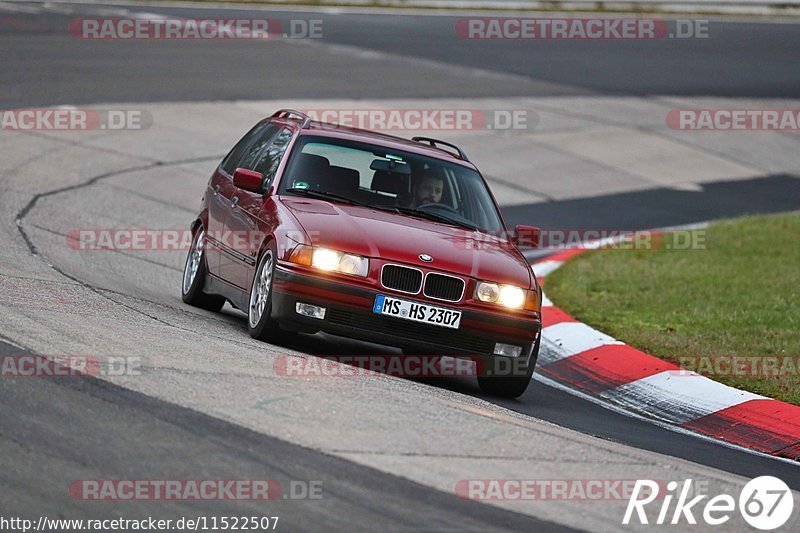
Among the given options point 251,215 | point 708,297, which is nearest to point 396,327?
point 251,215

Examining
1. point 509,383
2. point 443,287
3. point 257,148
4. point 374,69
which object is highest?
point 257,148

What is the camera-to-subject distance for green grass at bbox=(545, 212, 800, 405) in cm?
1087

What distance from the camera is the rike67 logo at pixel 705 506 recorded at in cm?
617

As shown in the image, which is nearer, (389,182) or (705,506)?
(705,506)

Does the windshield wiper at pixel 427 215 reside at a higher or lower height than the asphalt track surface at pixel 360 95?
higher

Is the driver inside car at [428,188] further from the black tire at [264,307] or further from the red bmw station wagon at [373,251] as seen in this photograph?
the black tire at [264,307]

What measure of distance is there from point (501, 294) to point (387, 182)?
1475mm

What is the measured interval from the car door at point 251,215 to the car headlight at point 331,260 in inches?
22.0

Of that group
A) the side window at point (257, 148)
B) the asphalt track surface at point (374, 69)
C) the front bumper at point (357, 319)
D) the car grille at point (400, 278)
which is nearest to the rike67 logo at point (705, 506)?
the front bumper at point (357, 319)

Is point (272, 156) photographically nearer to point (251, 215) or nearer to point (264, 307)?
point (251, 215)

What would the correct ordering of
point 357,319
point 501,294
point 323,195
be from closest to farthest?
point 357,319 < point 501,294 < point 323,195

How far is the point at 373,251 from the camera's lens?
8.69 metres

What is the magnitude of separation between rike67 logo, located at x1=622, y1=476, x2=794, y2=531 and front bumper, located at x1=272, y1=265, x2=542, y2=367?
7.90 ft

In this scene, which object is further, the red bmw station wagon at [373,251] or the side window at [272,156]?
the side window at [272,156]
